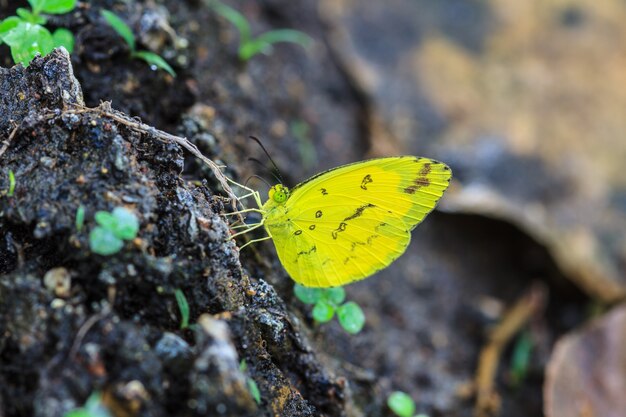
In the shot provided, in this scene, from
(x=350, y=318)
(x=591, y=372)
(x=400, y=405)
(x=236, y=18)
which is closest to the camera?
(x=350, y=318)

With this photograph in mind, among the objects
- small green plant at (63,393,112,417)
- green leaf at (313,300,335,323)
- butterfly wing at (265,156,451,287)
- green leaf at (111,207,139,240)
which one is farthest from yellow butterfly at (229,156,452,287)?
small green plant at (63,393,112,417)

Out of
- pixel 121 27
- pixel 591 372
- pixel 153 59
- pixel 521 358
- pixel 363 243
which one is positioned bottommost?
pixel 521 358

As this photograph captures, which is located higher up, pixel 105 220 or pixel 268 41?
pixel 105 220

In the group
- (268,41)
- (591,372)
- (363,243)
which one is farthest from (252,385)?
(268,41)

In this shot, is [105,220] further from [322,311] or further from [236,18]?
[236,18]

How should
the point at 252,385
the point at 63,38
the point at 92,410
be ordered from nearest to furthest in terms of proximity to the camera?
the point at 92,410
the point at 252,385
the point at 63,38
